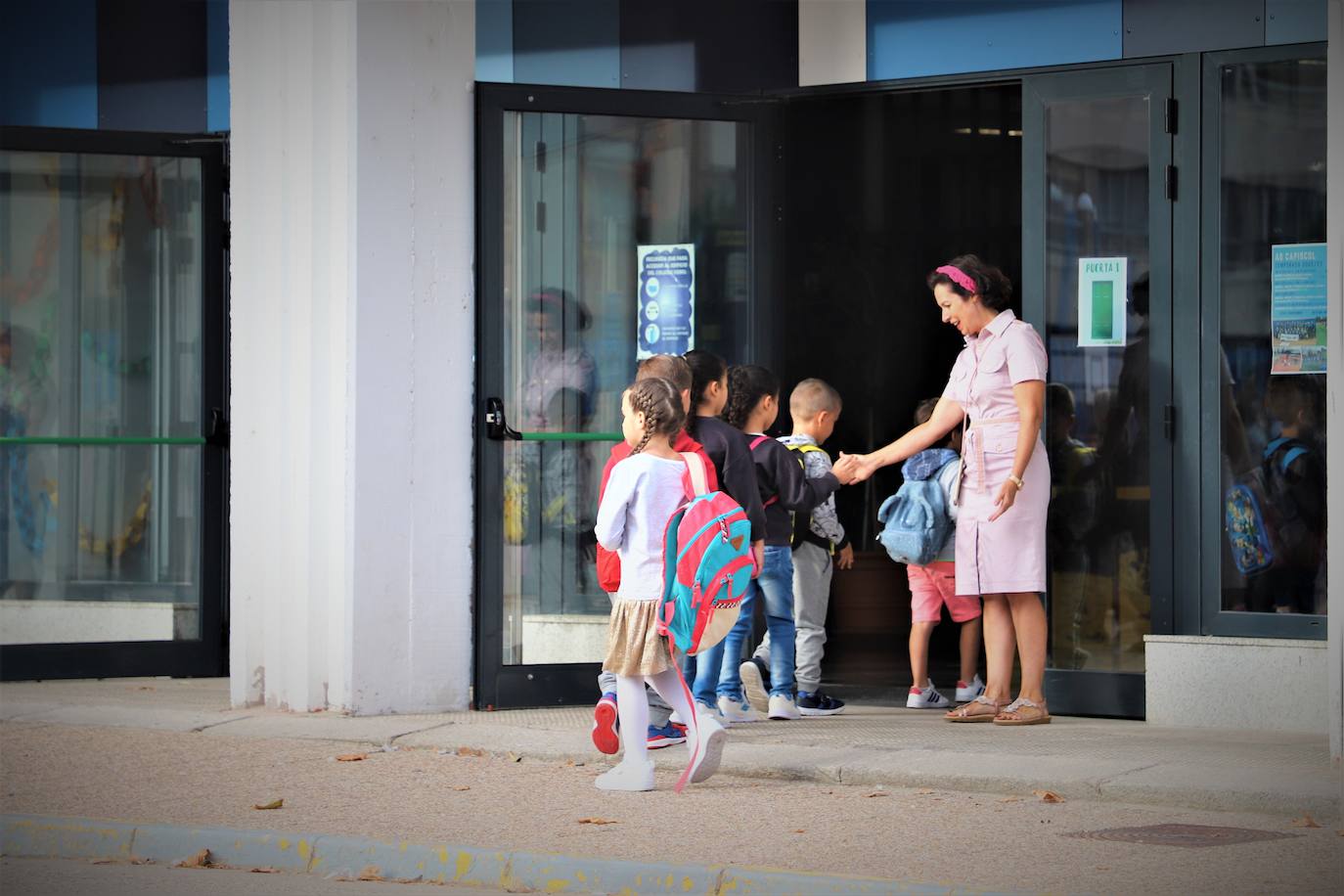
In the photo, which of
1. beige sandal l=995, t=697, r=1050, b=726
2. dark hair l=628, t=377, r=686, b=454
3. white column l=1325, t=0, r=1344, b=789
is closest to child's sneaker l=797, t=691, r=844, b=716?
beige sandal l=995, t=697, r=1050, b=726

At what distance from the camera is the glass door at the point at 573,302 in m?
8.88

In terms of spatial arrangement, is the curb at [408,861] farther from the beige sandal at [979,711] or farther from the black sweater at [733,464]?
the beige sandal at [979,711]

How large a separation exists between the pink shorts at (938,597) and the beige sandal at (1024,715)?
2.96ft

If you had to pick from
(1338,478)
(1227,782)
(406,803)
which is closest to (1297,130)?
(1338,478)

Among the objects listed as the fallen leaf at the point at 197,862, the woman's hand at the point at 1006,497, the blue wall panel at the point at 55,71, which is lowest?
the fallen leaf at the point at 197,862

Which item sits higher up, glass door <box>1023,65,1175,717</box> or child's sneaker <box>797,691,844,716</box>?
glass door <box>1023,65,1175,717</box>

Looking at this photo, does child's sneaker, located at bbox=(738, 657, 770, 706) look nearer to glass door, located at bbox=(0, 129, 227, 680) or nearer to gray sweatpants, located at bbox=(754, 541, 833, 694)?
gray sweatpants, located at bbox=(754, 541, 833, 694)

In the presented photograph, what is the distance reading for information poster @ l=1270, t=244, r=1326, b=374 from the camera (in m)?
8.22

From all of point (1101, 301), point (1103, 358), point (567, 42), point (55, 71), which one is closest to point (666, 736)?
point (1103, 358)

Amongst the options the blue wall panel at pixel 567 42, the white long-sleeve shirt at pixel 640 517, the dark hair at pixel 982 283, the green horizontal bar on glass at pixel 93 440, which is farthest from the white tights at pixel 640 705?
the green horizontal bar on glass at pixel 93 440

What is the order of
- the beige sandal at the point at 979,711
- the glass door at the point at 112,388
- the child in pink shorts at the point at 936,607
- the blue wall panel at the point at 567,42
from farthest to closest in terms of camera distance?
the glass door at the point at 112,388, the blue wall panel at the point at 567,42, the child in pink shorts at the point at 936,607, the beige sandal at the point at 979,711

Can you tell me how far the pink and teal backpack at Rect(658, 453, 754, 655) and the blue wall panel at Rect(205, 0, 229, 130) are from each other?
519 cm

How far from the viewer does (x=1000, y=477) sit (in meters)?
8.19

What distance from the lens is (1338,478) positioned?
656 centimetres
